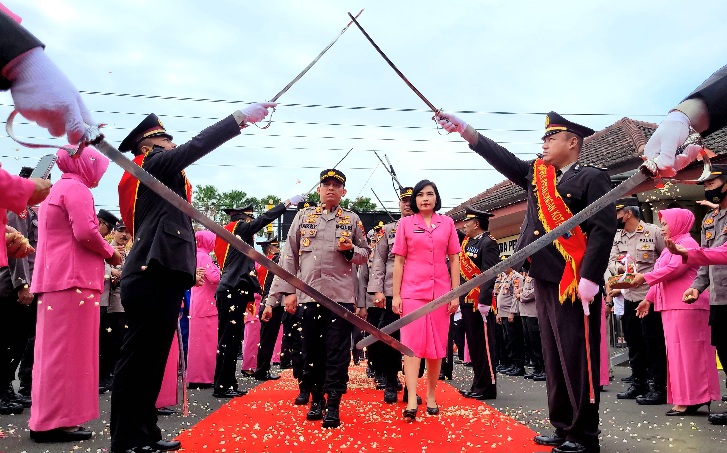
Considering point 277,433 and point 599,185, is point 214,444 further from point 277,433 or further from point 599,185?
point 599,185

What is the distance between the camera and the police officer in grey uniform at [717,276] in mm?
5148

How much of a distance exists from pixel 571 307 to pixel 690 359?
2554mm

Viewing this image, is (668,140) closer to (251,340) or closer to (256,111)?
(256,111)

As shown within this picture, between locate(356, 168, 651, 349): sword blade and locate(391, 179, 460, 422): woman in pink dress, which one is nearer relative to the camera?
locate(356, 168, 651, 349): sword blade

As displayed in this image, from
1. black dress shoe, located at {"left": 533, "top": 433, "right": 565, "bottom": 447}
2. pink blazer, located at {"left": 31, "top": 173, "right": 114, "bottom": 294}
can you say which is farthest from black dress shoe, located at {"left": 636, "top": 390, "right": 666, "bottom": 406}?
pink blazer, located at {"left": 31, "top": 173, "right": 114, "bottom": 294}

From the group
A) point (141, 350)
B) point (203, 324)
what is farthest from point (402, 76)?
point (203, 324)

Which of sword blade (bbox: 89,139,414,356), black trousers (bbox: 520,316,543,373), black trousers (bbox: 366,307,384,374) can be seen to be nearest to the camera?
sword blade (bbox: 89,139,414,356)

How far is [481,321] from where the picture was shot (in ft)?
24.1

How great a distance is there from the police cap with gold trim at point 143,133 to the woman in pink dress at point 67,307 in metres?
0.56

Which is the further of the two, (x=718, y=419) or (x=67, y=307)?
(x=718, y=419)

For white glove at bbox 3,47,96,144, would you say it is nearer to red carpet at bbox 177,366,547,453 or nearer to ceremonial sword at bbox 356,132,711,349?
ceremonial sword at bbox 356,132,711,349

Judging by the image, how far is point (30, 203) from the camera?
2.24m

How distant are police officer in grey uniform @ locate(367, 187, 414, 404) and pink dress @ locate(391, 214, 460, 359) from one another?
0.61m

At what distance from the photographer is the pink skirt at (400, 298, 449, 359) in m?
5.66
